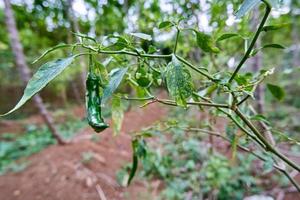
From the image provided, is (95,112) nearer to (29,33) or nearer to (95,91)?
(95,91)

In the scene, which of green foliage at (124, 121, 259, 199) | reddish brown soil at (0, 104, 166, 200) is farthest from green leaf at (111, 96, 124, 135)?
reddish brown soil at (0, 104, 166, 200)

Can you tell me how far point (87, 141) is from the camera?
2.98 meters

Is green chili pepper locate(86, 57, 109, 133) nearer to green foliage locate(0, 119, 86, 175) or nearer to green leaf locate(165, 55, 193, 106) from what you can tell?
green leaf locate(165, 55, 193, 106)

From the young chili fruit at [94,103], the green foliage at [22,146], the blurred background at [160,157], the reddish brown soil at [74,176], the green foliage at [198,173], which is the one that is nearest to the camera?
the young chili fruit at [94,103]

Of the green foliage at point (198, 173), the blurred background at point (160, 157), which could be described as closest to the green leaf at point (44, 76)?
the blurred background at point (160, 157)

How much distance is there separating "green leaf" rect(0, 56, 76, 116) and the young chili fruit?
6 centimetres

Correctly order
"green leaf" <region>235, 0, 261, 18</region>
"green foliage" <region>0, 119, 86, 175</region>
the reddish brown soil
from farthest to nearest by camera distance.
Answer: "green foliage" <region>0, 119, 86, 175</region> < the reddish brown soil < "green leaf" <region>235, 0, 261, 18</region>

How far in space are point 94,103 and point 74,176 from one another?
1.98 metres

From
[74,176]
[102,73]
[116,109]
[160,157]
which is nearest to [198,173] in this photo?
[160,157]

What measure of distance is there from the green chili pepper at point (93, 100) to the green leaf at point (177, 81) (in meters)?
0.11

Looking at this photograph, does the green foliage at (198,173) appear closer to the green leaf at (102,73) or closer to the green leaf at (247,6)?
the green leaf at (102,73)

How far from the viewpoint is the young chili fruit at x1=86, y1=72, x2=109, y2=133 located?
42cm

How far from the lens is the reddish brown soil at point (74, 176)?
2039 millimetres

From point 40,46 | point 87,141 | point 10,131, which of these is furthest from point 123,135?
point 40,46
